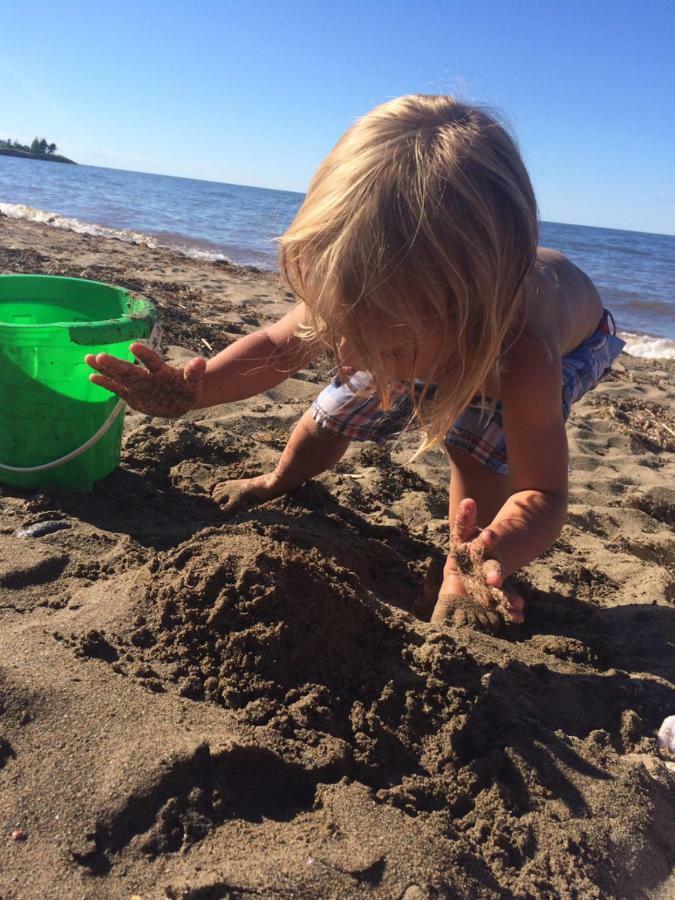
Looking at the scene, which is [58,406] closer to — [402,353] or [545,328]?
[402,353]

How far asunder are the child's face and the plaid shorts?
1.65 feet

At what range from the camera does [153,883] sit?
1134 millimetres

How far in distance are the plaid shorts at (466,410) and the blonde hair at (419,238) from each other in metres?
0.62

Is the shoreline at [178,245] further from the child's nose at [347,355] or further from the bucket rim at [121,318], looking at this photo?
the child's nose at [347,355]

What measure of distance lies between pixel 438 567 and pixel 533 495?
0.59 meters

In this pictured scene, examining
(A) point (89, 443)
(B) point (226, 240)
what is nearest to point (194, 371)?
(A) point (89, 443)

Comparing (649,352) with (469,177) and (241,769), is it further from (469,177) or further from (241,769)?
(241,769)

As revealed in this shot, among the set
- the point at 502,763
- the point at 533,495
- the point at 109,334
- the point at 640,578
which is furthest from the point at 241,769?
the point at 640,578

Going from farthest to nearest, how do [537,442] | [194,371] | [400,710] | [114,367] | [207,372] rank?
[207,372], [194,371], [114,367], [537,442], [400,710]

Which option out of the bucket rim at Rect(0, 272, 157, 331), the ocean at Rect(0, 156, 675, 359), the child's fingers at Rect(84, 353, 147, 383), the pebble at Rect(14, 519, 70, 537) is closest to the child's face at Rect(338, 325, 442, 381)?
the child's fingers at Rect(84, 353, 147, 383)

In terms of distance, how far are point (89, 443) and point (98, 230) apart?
10323mm

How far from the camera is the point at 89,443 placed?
94.3 inches

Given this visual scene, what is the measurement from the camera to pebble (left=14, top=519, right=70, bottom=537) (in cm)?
214

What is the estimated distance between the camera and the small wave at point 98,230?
10656mm
